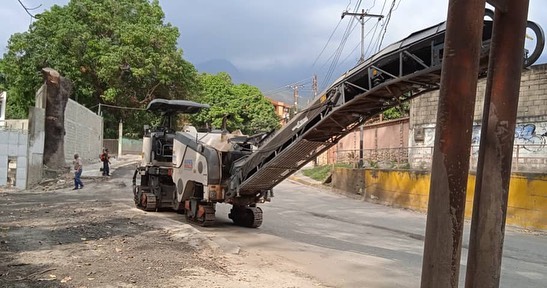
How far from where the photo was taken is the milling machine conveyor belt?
306 inches

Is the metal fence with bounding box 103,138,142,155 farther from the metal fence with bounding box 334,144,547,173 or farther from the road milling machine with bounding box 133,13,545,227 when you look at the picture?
the road milling machine with bounding box 133,13,545,227

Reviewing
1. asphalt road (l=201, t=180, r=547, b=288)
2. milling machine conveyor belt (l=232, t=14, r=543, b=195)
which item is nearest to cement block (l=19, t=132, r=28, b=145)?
asphalt road (l=201, t=180, r=547, b=288)

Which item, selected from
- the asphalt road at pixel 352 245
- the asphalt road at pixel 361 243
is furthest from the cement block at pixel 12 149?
the asphalt road at pixel 361 243

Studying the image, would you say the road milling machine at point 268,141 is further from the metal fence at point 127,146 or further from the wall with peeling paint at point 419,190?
the metal fence at point 127,146

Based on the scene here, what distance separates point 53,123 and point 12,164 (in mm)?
3313

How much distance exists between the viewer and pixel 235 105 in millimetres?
60656

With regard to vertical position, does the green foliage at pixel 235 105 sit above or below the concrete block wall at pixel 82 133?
above

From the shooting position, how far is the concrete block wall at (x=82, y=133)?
29.4 metres

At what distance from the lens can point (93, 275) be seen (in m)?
6.67

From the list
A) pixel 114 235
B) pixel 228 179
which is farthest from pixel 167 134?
pixel 114 235

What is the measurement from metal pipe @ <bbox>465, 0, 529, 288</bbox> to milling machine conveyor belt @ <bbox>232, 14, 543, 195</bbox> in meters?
2.67

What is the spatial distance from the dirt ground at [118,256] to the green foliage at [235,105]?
45.4m

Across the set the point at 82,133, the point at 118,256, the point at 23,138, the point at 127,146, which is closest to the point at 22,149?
the point at 23,138

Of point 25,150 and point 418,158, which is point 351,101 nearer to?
point 418,158
